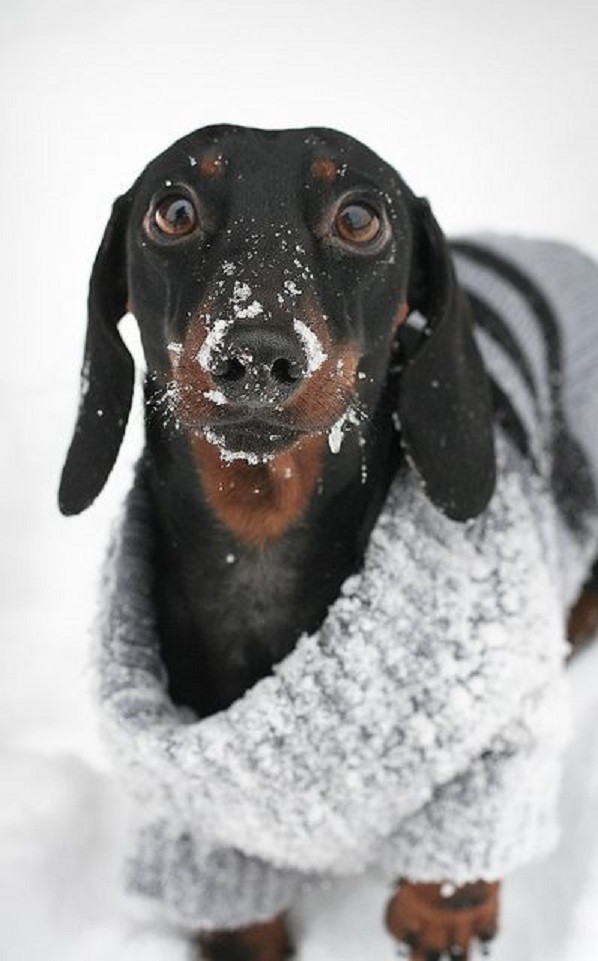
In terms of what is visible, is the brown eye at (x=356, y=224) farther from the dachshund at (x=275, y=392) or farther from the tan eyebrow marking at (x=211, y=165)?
the tan eyebrow marking at (x=211, y=165)

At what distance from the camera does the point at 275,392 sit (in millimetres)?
1598

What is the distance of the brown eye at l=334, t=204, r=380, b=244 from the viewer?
1854mm

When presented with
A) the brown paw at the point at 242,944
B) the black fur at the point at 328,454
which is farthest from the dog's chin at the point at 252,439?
the brown paw at the point at 242,944

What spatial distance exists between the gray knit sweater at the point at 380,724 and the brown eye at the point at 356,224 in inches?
16.1

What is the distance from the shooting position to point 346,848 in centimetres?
219

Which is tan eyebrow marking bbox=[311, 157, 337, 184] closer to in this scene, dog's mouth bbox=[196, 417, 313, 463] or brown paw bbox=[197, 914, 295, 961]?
dog's mouth bbox=[196, 417, 313, 463]

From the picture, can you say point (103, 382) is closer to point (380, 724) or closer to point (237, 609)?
point (237, 609)

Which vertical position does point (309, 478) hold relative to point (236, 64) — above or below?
below

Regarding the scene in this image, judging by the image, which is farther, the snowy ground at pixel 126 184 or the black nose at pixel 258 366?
the snowy ground at pixel 126 184

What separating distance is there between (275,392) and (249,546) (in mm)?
475

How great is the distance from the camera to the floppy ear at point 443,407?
2018 mm

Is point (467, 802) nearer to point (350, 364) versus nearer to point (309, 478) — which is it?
point (309, 478)

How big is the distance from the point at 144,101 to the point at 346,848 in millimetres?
2557

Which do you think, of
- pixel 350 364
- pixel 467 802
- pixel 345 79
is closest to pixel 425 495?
pixel 350 364
